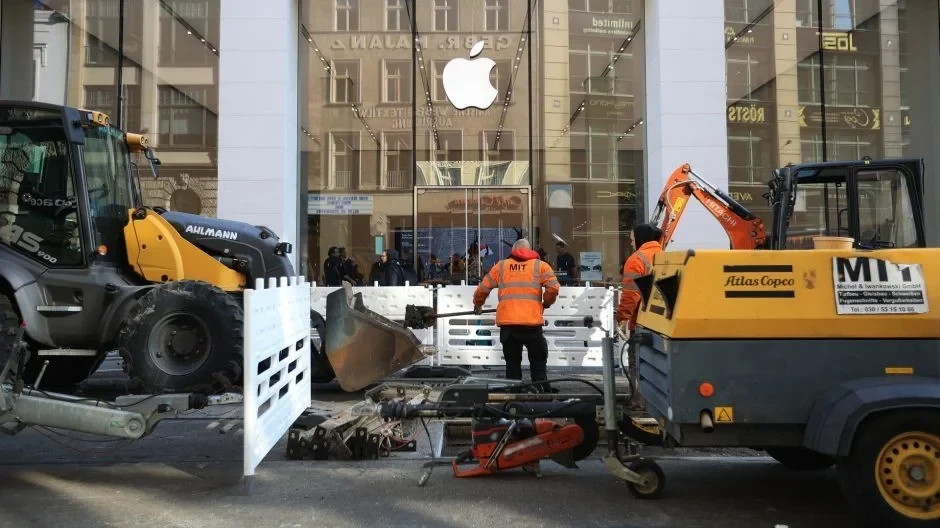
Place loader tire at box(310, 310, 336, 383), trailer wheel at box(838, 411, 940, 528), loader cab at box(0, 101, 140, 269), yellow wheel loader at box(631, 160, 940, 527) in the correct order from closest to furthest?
1. trailer wheel at box(838, 411, 940, 528)
2. yellow wheel loader at box(631, 160, 940, 527)
3. loader cab at box(0, 101, 140, 269)
4. loader tire at box(310, 310, 336, 383)

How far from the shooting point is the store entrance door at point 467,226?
1454 cm

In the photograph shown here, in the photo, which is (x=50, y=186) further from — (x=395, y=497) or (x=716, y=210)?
(x=716, y=210)

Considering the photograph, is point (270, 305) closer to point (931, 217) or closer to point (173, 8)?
point (173, 8)

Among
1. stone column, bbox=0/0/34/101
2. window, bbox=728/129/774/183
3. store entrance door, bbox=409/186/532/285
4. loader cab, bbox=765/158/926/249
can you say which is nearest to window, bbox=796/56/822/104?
window, bbox=728/129/774/183

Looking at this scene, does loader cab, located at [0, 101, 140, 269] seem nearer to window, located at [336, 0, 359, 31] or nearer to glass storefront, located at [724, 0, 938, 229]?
window, located at [336, 0, 359, 31]

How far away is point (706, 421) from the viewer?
3793 millimetres

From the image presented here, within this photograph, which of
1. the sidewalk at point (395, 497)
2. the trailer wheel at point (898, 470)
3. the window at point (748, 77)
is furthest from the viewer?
the window at point (748, 77)

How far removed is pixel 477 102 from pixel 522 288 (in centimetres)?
863

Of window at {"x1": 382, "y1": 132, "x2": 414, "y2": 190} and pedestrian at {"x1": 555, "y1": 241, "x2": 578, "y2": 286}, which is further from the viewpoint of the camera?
window at {"x1": 382, "y1": 132, "x2": 414, "y2": 190}

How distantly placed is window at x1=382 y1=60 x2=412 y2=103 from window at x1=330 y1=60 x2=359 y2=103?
629 mm

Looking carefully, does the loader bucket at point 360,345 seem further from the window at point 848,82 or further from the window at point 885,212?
the window at point 848,82

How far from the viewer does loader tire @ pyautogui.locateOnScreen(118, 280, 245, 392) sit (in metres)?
5.72

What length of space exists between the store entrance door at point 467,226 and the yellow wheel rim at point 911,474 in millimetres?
11103

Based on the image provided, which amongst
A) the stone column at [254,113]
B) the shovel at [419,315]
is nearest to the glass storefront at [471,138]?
the stone column at [254,113]
